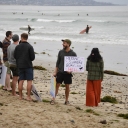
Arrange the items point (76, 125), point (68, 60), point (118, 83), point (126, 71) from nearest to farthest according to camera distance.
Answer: point (76, 125)
point (68, 60)
point (118, 83)
point (126, 71)

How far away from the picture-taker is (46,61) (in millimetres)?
22203

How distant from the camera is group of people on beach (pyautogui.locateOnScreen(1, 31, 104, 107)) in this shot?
8.99m

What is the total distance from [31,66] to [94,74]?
5.37 ft

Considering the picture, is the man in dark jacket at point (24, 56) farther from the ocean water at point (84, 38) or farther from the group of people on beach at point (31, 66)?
the ocean water at point (84, 38)

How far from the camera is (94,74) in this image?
962 centimetres

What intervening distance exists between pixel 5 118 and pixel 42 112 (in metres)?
0.94

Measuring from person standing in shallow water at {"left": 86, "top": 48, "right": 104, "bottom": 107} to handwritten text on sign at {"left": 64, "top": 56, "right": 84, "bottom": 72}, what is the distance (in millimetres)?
252

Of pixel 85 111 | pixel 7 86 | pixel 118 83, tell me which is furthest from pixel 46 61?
pixel 85 111

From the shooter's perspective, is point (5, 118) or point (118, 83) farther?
point (118, 83)

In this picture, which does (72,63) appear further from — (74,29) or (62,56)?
(74,29)

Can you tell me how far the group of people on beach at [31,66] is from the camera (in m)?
8.99

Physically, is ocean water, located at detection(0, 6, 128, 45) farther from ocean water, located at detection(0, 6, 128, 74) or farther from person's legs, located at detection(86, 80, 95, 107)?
Result: person's legs, located at detection(86, 80, 95, 107)

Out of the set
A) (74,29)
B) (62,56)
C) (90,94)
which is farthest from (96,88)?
(74,29)

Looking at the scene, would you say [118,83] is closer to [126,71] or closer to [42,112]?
[126,71]
